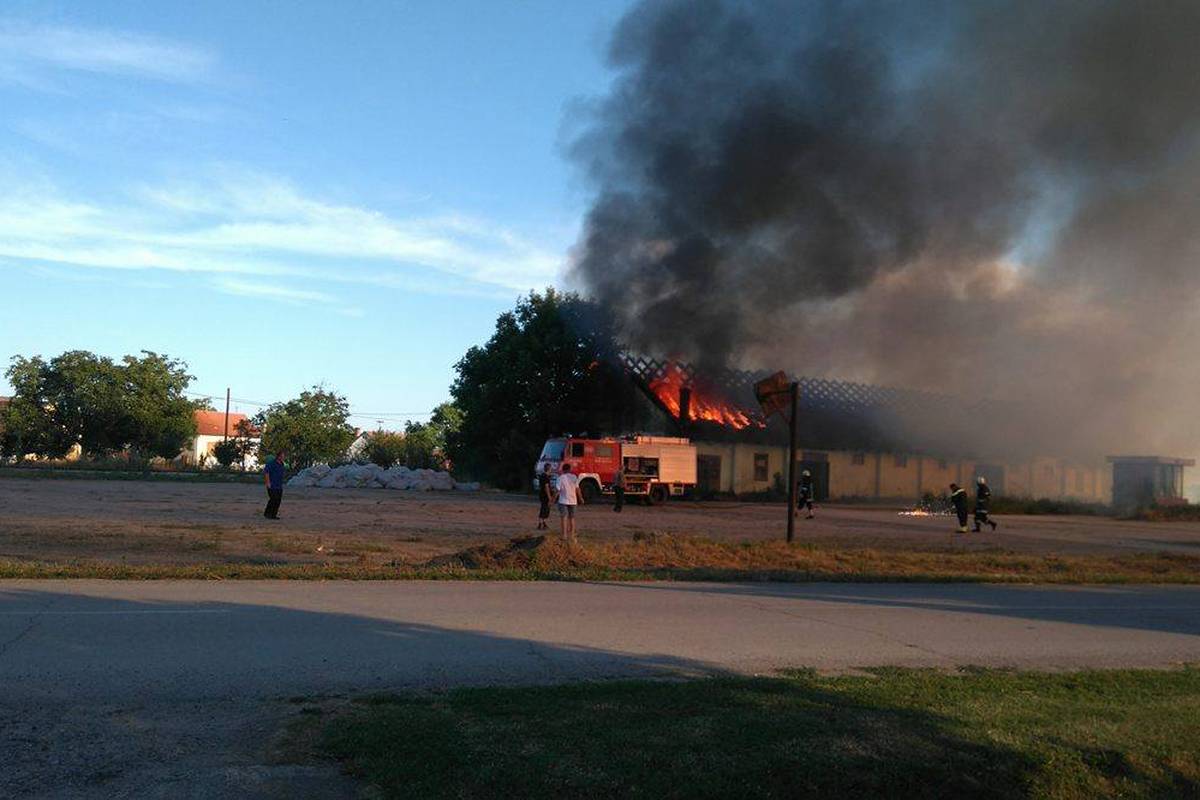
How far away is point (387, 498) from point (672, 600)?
83.8ft

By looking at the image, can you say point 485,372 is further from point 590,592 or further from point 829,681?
point 829,681

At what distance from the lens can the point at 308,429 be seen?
62.5m

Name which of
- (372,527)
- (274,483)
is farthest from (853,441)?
(274,483)

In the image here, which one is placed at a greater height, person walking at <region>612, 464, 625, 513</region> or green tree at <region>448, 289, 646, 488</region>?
green tree at <region>448, 289, 646, 488</region>

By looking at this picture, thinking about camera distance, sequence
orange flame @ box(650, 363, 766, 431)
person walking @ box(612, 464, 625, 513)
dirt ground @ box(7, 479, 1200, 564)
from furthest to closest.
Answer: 1. orange flame @ box(650, 363, 766, 431)
2. person walking @ box(612, 464, 625, 513)
3. dirt ground @ box(7, 479, 1200, 564)

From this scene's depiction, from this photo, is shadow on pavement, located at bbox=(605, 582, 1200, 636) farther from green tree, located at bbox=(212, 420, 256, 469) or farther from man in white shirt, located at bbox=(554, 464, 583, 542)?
green tree, located at bbox=(212, 420, 256, 469)

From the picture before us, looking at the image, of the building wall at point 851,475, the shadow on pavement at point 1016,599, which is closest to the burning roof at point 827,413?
the building wall at point 851,475

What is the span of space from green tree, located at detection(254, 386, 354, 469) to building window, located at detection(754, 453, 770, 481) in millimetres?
31102

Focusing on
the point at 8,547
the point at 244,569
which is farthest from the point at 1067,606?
the point at 8,547

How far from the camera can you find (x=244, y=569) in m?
12.1

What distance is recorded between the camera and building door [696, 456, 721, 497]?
3819 centimetres

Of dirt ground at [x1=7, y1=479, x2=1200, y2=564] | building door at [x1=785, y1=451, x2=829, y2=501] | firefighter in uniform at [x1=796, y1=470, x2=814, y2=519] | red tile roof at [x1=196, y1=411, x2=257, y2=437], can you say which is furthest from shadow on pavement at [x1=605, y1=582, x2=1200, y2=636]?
red tile roof at [x1=196, y1=411, x2=257, y2=437]

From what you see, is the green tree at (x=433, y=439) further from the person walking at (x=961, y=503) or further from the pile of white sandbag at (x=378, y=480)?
the person walking at (x=961, y=503)

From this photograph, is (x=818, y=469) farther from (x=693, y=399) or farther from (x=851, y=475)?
(x=693, y=399)
